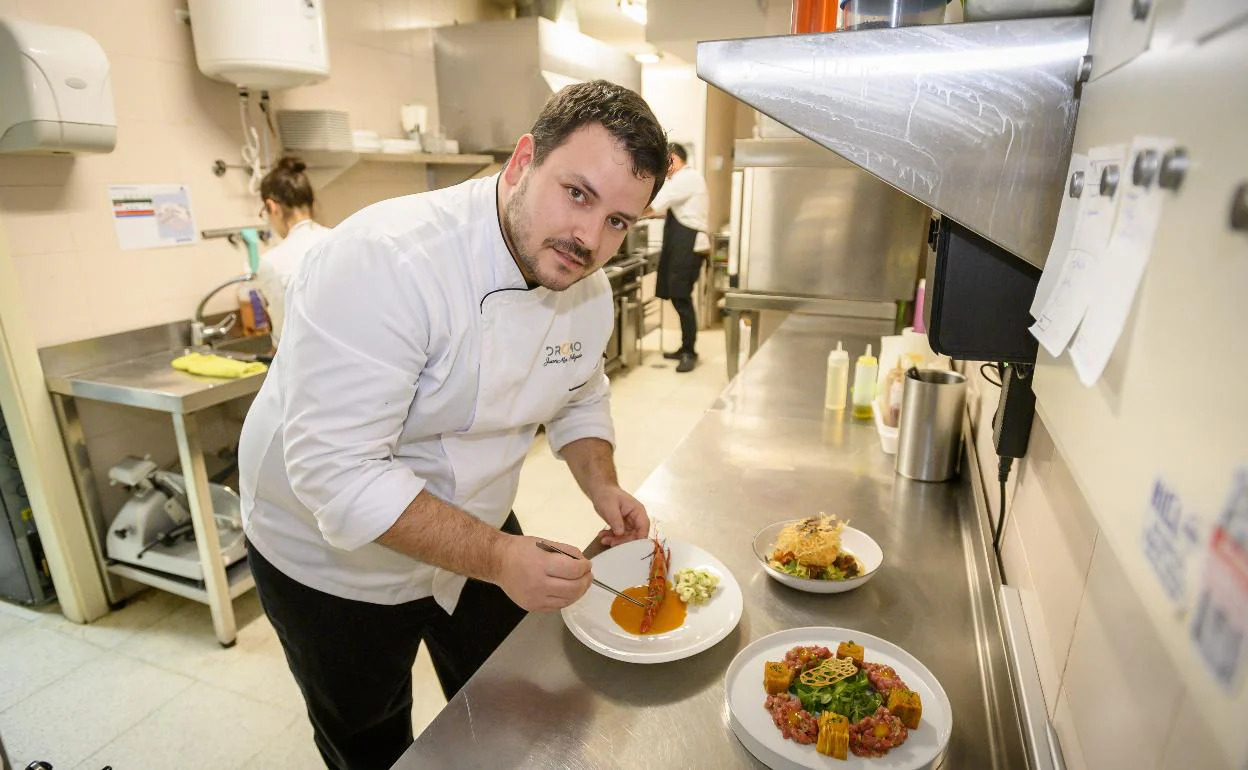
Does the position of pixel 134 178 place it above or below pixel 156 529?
above

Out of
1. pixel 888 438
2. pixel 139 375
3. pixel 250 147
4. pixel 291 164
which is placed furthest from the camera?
pixel 250 147

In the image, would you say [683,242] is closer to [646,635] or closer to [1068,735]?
[646,635]

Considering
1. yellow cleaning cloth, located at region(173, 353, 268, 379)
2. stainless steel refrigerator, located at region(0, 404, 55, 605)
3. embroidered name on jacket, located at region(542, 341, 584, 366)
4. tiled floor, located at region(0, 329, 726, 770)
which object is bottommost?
tiled floor, located at region(0, 329, 726, 770)

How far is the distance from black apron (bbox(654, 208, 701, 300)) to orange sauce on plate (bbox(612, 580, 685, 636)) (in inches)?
180

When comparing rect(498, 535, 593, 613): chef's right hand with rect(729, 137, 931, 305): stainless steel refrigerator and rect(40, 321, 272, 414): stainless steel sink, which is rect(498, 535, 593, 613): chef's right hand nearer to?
rect(40, 321, 272, 414): stainless steel sink

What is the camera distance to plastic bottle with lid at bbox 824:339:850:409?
2009 millimetres

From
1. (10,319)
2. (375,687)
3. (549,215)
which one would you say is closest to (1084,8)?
(549,215)

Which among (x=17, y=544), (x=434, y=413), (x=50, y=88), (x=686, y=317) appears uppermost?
(x=50, y=88)

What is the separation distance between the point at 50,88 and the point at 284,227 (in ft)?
2.82

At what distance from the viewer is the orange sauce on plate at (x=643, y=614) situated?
3.45 ft

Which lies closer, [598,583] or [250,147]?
[598,583]

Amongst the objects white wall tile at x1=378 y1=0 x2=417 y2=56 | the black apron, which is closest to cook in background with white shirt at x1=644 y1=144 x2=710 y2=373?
the black apron

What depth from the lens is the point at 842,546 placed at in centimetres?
126

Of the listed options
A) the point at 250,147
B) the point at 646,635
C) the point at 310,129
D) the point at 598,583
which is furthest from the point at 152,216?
the point at 646,635
